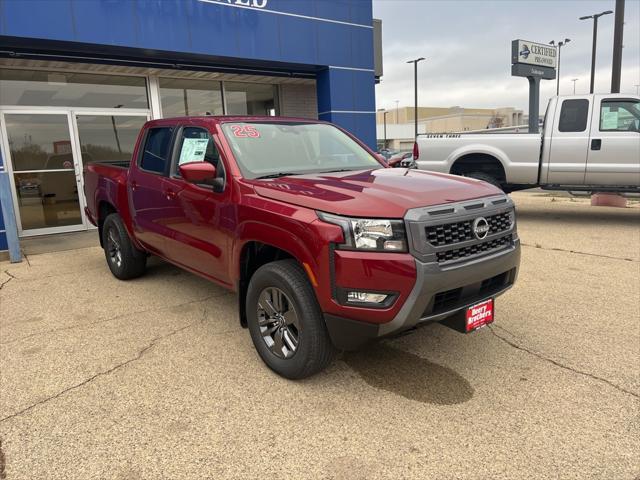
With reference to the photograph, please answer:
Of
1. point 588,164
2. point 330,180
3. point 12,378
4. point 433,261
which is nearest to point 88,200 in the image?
point 12,378

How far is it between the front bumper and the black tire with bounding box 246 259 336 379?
0.42 feet

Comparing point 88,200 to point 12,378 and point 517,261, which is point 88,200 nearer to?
point 12,378

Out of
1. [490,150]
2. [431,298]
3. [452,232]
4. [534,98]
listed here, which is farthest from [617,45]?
[431,298]

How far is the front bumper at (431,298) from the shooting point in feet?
8.77

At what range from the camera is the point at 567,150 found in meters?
8.55

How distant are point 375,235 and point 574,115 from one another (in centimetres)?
748

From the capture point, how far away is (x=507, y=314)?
14.2 feet

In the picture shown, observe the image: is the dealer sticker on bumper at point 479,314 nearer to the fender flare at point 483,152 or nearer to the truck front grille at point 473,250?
the truck front grille at point 473,250

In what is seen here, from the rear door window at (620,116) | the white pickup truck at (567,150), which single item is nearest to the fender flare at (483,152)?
the white pickup truck at (567,150)

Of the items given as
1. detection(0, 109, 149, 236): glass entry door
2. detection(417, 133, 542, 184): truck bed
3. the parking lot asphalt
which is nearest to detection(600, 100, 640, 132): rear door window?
detection(417, 133, 542, 184): truck bed

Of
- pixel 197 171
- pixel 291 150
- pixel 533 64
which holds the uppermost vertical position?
pixel 533 64

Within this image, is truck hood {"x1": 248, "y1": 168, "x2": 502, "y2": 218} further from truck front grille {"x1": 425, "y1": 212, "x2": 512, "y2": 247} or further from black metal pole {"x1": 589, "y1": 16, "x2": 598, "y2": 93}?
black metal pole {"x1": 589, "y1": 16, "x2": 598, "y2": 93}

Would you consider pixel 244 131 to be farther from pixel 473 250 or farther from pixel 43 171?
pixel 43 171

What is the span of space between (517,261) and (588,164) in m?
6.35
